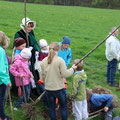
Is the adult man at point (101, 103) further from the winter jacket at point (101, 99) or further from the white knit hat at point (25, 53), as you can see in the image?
the white knit hat at point (25, 53)

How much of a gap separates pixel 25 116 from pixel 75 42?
9351 millimetres

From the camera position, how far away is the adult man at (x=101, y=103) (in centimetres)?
486

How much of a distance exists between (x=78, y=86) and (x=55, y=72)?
2.34 feet

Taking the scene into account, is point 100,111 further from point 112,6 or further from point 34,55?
point 112,6

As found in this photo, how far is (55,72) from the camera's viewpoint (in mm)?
3803

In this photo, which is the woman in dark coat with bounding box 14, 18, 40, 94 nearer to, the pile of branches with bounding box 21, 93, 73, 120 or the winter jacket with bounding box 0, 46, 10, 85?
the pile of branches with bounding box 21, 93, 73, 120

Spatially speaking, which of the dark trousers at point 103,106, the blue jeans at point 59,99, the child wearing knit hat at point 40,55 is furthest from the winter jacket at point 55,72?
the dark trousers at point 103,106

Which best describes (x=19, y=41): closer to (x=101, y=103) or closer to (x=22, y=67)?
(x=22, y=67)

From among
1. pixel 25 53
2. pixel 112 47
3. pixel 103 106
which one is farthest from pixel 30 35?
pixel 112 47

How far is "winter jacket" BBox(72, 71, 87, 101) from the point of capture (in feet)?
13.9

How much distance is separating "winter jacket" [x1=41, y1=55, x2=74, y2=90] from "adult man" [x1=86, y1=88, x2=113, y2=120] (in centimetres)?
135

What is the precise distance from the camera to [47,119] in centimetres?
460

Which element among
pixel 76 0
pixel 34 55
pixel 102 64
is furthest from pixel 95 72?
pixel 76 0

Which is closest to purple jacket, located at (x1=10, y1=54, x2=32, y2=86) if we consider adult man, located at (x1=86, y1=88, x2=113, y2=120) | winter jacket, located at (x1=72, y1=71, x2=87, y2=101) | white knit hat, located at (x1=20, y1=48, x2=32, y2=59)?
white knit hat, located at (x1=20, y1=48, x2=32, y2=59)
